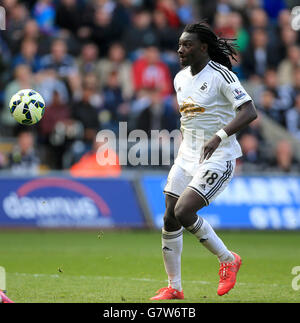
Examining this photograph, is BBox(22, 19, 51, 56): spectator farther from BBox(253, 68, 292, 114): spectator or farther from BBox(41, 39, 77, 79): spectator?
BBox(253, 68, 292, 114): spectator

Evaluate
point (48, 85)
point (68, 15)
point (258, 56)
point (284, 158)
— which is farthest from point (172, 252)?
point (258, 56)

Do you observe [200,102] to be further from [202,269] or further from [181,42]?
[202,269]

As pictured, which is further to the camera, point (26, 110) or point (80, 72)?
point (80, 72)

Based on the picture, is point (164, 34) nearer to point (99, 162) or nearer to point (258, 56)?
point (258, 56)

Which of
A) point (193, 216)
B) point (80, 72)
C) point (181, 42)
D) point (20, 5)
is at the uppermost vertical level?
point (20, 5)

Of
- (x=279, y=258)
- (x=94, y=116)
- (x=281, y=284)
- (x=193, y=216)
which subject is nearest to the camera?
(x=193, y=216)

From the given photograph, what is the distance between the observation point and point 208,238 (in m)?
7.71

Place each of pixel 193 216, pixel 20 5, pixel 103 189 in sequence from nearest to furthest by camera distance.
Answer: pixel 193 216 < pixel 103 189 < pixel 20 5

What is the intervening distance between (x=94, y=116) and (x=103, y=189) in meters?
1.90

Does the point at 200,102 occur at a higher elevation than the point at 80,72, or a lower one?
lower

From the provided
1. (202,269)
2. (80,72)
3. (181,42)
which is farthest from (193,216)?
(80,72)

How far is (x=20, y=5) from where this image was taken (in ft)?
58.0

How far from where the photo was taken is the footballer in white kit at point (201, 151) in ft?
24.9

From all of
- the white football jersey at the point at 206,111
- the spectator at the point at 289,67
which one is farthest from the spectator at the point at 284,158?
the white football jersey at the point at 206,111
